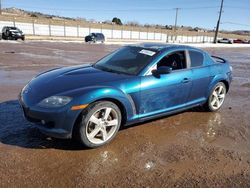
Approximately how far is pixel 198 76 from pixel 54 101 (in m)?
2.99

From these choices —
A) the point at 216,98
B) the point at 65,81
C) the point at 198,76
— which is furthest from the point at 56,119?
the point at 216,98

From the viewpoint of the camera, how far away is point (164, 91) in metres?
5.06

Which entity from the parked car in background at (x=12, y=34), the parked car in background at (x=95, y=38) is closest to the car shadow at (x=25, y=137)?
the parked car in background at (x=12, y=34)

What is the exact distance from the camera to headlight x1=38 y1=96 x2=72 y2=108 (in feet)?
13.1

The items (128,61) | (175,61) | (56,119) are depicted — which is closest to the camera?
(56,119)

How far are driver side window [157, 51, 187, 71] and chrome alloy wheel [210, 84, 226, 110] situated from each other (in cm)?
127

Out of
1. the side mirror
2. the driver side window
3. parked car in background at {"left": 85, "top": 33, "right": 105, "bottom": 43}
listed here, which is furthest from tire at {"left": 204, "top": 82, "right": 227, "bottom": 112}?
parked car in background at {"left": 85, "top": 33, "right": 105, "bottom": 43}

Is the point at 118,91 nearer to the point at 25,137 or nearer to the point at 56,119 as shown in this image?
the point at 56,119

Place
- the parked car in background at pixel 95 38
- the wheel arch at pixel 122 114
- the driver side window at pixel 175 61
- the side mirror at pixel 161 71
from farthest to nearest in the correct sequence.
Answer: the parked car in background at pixel 95 38 → the driver side window at pixel 175 61 → the side mirror at pixel 161 71 → the wheel arch at pixel 122 114

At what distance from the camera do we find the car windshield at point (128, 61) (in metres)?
5.04

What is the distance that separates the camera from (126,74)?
488cm

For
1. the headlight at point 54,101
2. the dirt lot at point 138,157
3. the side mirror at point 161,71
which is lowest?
the dirt lot at point 138,157

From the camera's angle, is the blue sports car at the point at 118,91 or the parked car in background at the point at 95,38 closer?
the blue sports car at the point at 118,91

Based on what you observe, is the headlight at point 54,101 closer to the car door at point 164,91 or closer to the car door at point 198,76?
the car door at point 164,91
